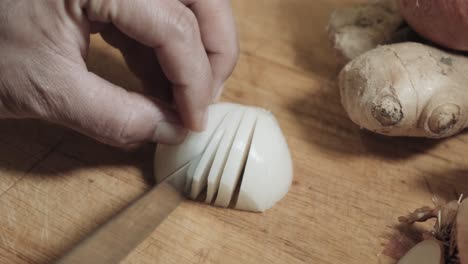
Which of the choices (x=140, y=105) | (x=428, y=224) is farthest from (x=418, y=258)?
(x=140, y=105)

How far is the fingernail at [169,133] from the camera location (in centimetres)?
98

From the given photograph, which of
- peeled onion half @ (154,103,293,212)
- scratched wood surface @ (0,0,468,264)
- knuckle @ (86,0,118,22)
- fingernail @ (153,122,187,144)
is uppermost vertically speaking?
knuckle @ (86,0,118,22)

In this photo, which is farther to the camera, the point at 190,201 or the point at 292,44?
the point at 292,44

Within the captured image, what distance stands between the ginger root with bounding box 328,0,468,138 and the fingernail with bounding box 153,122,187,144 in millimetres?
341

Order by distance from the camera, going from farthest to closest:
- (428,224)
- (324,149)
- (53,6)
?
1. (324,149)
2. (428,224)
3. (53,6)

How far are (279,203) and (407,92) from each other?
0.31m

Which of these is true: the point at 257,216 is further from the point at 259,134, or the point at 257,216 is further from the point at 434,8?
the point at 434,8

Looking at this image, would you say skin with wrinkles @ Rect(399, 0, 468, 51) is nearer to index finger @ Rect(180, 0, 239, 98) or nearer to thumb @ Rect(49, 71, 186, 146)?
index finger @ Rect(180, 0, 239, 98)

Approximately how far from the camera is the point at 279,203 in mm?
1050

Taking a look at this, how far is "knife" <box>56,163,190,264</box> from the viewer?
88cm

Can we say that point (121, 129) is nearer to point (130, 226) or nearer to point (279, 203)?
point (130, 226)

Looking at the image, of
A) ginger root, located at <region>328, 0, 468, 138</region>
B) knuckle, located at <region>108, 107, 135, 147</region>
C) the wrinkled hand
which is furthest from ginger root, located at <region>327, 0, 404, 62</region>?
knuckle, located at <region>108, 107, 135, 147</region>

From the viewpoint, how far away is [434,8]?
42.9 inches

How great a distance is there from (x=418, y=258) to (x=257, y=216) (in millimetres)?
284
